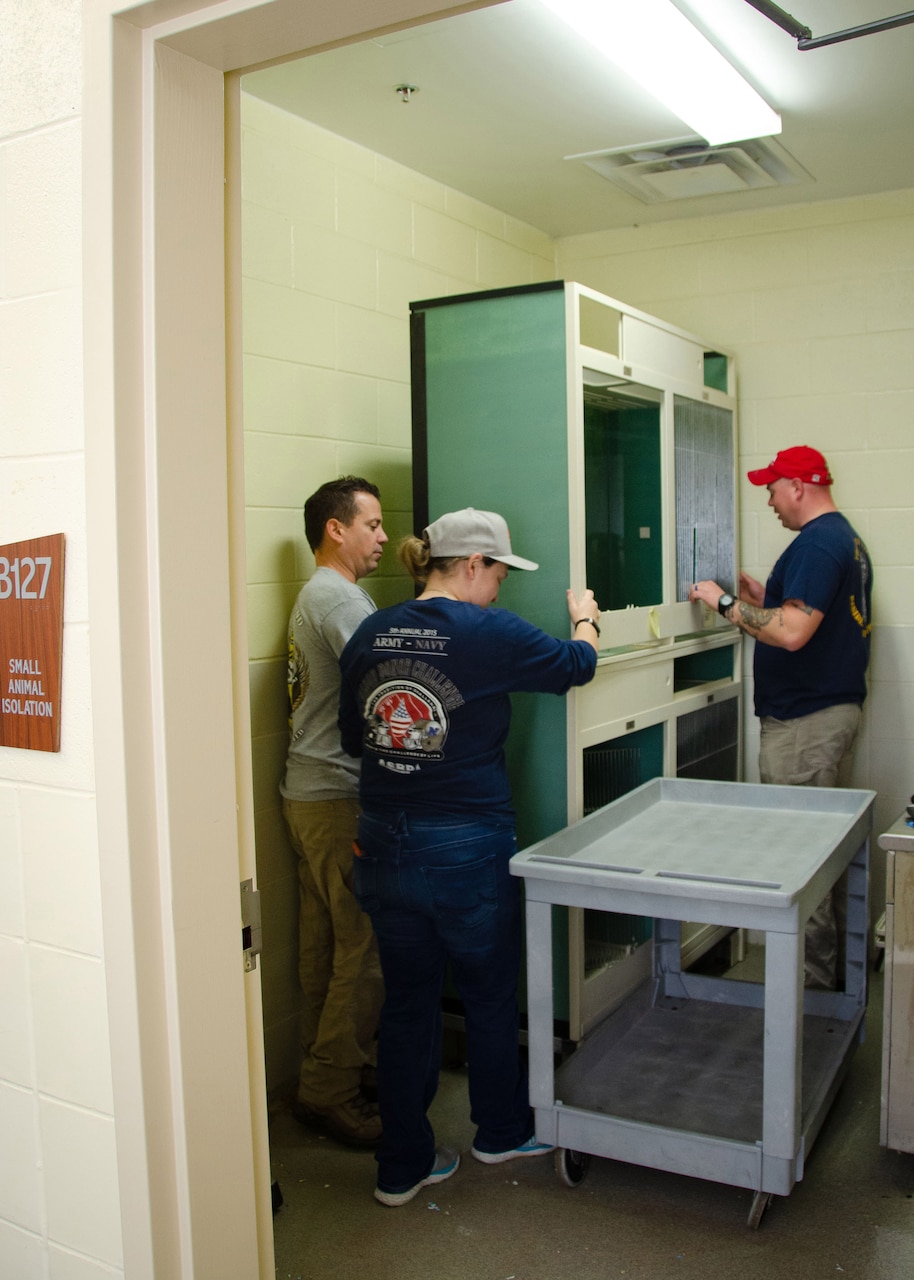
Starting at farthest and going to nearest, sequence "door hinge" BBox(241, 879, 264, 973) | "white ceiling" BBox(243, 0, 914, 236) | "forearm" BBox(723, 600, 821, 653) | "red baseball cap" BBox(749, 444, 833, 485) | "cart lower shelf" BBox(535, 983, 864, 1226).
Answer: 1. "red baseball cap" BBox(749, 444, 833, 485)
2. "forearm" BBox(723, 600, 821, 653)
3. "white ceiling" BBox(243, 0, 914, 236)
4. "cart lower shelf" BBox(535, 983, 864, 1226)
5. "door hinge" BBox(241, 879, 264, 973)

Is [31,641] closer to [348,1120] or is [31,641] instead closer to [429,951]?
[429,951]

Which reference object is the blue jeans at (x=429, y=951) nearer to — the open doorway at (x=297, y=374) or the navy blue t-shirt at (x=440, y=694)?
the navy blue t-shirt at (x=440, y=694)

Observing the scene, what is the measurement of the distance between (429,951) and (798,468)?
2.18 metres

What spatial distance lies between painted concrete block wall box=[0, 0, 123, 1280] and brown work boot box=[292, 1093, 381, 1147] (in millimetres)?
1582

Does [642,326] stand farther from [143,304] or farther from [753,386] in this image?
[143,304]

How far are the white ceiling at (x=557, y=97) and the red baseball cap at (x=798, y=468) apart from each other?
936 mm

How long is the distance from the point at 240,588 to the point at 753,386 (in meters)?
3.37

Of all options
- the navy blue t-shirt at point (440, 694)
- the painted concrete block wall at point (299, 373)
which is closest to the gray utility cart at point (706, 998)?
the navy blue t-shirt at point (440, 694)

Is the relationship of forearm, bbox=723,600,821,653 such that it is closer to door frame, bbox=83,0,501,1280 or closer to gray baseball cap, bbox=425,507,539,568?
gray baseball cap, bbox=425,507,539,568

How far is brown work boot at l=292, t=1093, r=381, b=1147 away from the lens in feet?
9.80

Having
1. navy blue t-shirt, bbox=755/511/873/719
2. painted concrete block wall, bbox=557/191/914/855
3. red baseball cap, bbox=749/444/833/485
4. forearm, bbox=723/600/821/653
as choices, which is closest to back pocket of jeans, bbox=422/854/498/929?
forearm, bbox=723/600/821/653

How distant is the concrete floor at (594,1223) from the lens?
8.03ft

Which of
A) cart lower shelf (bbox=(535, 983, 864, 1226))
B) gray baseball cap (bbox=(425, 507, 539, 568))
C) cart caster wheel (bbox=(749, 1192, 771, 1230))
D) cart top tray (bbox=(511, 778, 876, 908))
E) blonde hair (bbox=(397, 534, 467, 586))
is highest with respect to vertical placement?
gray baseball cap (bbox=(425, 507, 539, 568))

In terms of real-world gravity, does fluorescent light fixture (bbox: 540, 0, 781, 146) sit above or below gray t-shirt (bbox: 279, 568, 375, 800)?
above
